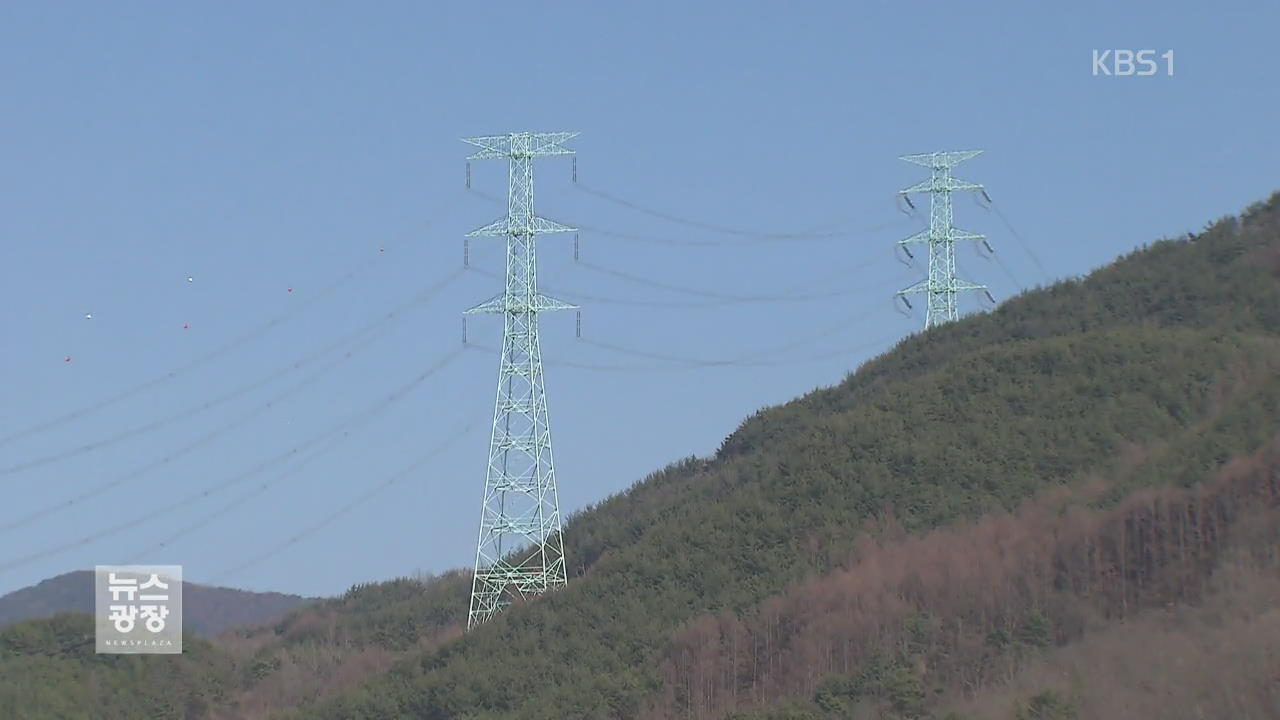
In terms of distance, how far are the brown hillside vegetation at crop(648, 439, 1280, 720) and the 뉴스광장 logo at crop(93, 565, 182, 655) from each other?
15.9 m

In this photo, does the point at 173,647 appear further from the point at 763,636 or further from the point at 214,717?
the point at 763,636

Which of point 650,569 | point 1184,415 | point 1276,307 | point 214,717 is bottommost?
point 214,717

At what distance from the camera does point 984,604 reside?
48.0m

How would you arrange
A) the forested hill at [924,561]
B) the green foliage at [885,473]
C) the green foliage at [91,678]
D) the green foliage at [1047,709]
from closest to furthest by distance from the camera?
the green foliage at [1047,709], the forested hill at [924,561], the green foliage at [885,473], the green foliage at [91,678]

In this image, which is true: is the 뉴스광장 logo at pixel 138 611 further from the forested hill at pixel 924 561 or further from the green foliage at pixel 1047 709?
the green foliage at pixel 1047 709

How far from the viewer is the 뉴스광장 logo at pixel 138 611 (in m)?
53.2

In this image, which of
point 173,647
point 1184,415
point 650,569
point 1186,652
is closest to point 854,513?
point 650,569

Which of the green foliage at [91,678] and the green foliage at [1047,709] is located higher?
the green foliage at [91,678]

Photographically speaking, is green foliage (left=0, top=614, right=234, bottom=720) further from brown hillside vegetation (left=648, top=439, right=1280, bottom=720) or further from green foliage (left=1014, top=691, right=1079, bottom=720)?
green foliage (left=1014, top=691, right=1079, bottom=720)

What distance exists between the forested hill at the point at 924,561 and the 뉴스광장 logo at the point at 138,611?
110 centimetres

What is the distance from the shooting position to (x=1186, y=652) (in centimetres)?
3922

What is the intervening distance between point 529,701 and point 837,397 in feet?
106

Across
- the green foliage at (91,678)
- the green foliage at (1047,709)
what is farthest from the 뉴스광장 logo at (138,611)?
the green foliage at (1047,709)

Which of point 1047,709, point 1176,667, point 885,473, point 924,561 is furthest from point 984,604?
point 885,473
